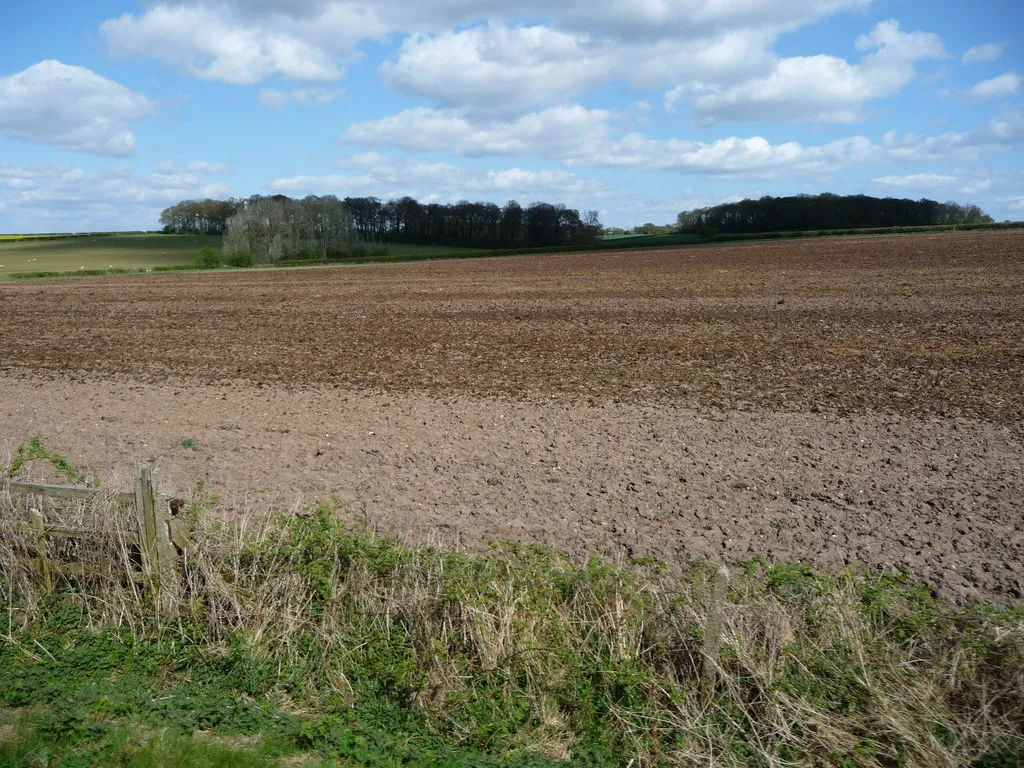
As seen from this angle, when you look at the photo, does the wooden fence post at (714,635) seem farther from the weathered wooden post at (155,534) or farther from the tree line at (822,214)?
the tree line at (822,214)

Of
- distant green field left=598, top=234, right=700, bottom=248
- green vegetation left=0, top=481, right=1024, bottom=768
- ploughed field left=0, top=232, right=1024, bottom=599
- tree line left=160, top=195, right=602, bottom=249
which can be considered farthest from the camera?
tree line left=160, top=195, right=602, bottom=249

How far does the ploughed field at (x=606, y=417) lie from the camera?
25.2 feet

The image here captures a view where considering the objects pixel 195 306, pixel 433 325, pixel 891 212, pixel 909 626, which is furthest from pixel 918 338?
pixel 891 212

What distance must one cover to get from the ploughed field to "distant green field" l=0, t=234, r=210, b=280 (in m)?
45.7

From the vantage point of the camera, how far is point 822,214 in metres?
91.4

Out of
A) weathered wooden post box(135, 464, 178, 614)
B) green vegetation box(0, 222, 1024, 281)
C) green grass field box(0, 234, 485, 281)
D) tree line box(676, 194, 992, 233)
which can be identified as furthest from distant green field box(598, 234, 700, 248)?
weathered wooden post box(135, 464, 178, 614)

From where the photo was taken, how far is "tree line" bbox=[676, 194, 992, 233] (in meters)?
86.9

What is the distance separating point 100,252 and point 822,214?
254 feet

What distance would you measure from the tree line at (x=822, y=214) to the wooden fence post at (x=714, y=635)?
85.2 metres

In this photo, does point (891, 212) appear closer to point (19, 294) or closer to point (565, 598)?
point (19, 294)

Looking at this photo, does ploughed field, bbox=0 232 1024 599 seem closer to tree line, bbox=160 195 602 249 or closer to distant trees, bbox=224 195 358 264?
distant trees, bbox=224 195 358 264

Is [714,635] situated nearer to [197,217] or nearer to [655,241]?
[655,241]

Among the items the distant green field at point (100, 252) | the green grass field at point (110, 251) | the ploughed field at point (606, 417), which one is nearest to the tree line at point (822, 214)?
the green grass field at point (110, 251)

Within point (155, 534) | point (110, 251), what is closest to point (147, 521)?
point (155, 534)
